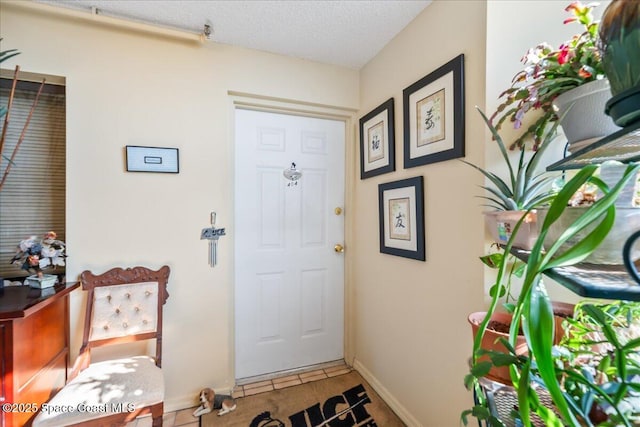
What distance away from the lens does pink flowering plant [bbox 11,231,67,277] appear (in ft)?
4.55

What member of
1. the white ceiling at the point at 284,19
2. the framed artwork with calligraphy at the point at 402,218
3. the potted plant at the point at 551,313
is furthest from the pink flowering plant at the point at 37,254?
the potted plant at the point at 551,313

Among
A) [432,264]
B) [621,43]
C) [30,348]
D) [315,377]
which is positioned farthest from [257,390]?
[621,43]

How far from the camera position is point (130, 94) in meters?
1.71

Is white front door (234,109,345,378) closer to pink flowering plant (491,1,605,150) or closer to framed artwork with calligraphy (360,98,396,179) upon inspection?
framed artwork with calligraphy (360,98,396,179)

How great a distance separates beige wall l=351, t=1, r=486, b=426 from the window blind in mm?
2050

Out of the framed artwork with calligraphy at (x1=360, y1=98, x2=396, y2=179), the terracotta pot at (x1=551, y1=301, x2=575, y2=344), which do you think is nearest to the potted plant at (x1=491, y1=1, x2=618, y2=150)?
the terracotta pot at (x1=551, y1=301, x2=575, y2=344)

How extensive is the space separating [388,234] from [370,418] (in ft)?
3.70

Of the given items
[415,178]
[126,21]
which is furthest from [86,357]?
[415,178]

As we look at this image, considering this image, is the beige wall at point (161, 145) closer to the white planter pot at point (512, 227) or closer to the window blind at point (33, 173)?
the window blind at point (33, 173)

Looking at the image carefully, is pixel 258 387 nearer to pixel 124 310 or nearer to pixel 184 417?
pixel 184 417

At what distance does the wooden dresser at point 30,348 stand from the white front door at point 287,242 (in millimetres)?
968

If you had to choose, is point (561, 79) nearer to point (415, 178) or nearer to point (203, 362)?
point (415, 178)

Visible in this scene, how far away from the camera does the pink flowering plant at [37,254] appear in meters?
1.39

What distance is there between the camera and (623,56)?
0.40 metres
